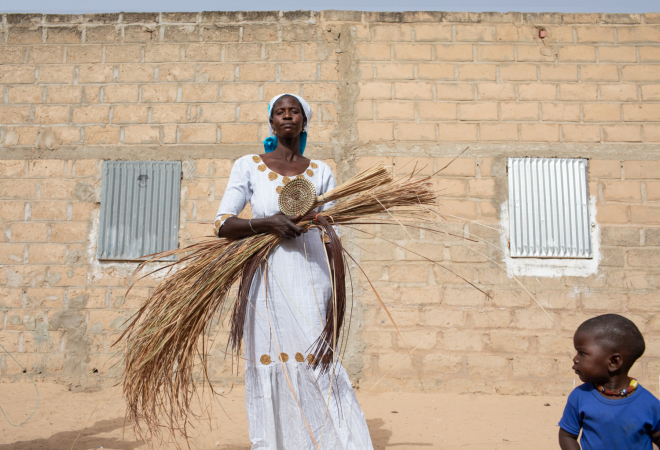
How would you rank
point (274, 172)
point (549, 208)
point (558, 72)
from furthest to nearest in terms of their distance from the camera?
1. point (558, 72)
2. point (549, 208)
3. point (274, 172)

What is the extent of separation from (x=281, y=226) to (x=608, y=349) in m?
1.17

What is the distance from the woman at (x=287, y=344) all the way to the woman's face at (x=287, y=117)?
8.5 inches

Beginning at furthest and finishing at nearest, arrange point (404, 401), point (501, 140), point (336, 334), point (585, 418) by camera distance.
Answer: point (501, 140) < point (404, 401) < point (336, 334) < point (585, 418)

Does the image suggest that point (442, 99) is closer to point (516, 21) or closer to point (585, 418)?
point (516, 21)

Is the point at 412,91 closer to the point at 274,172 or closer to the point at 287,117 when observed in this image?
the point at 287,117

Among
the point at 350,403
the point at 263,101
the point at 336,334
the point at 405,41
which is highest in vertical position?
the point at 405,41

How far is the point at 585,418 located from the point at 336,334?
890mm

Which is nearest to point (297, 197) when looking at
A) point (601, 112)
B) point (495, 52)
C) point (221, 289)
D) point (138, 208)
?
point (221, 289)

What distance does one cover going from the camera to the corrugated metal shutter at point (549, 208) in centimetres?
472

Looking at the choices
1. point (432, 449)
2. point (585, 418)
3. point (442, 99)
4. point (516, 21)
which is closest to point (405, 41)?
point (442, 99)

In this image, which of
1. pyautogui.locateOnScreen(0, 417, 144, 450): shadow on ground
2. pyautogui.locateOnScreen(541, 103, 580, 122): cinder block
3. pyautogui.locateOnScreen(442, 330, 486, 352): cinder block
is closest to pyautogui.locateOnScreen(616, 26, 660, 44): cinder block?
pyautogui.locateOnScreen(541, 103, 580, 122): cinder block

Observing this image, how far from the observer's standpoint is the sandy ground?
330 cm

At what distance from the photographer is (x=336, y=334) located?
209 cm

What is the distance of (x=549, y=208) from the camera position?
480 cm
